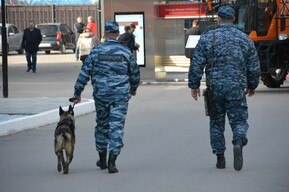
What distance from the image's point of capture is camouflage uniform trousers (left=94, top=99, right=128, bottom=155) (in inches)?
369

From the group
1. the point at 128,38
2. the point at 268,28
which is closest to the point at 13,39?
the point at 128,38

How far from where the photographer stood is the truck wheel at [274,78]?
825 inches

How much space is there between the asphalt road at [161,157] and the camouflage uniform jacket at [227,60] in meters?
1.03

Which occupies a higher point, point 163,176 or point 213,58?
point 213,58

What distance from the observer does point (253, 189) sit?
833cm

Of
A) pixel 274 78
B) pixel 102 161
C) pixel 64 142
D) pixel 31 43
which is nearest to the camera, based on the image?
pixel 64 142

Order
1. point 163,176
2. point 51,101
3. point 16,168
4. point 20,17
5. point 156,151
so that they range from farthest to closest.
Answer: point 20,17 < point 51,101 < point 156,151 < point 16,168 < point 163,176

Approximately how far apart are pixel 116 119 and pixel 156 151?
1.89 metres

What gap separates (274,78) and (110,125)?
12257 millimetres

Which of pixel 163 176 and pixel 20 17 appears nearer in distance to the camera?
pixel 163 176

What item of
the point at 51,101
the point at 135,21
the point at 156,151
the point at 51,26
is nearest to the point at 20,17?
the point at 51,26

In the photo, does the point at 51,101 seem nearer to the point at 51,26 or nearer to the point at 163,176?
the point at 163,176

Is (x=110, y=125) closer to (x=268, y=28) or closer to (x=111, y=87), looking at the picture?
(x=111, y=87)

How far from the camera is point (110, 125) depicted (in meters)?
9.41
